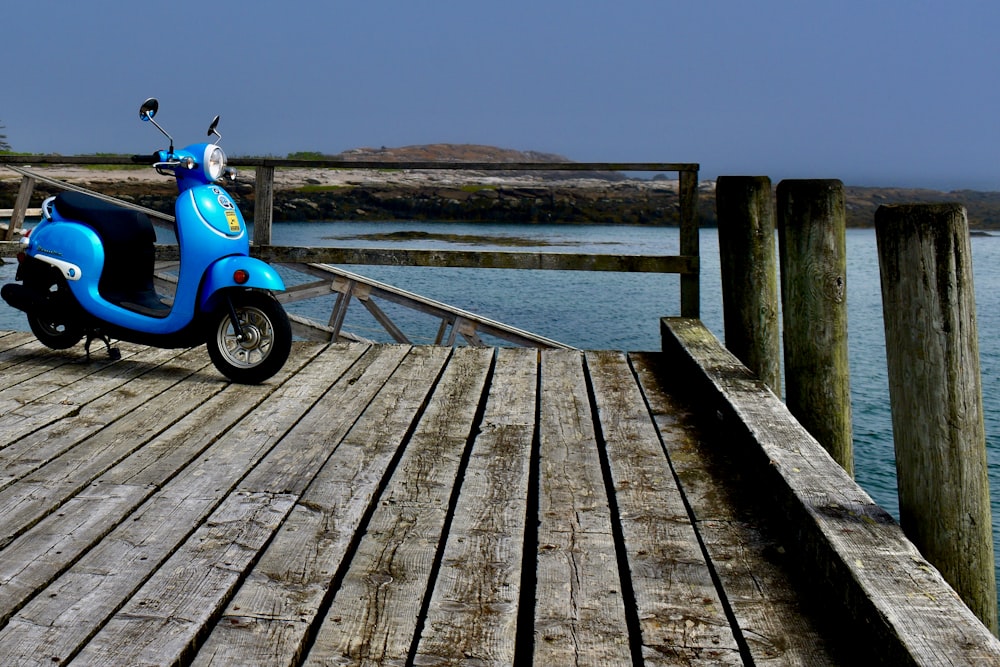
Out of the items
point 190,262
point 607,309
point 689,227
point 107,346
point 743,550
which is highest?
point 689,227

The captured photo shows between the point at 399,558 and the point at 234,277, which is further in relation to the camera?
the point at 234,277

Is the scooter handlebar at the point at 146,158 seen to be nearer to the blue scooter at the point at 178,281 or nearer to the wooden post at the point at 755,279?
the blue scooter at the point at 178,281

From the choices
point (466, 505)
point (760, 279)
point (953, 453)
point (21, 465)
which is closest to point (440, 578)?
point (466, 505)

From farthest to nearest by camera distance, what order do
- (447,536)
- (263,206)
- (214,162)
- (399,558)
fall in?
(263,206) < (214,162) < (447,536) < (399,558)

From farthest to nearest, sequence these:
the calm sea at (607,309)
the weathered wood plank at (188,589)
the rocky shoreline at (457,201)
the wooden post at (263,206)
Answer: the rocky shoreline at (457,201)
the calm sea at (607,309)
the wooden post at (263,206)
the weathered wood plank at (188,589)

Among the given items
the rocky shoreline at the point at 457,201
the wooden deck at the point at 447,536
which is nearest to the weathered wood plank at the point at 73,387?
the wooden deck at the point at 447,536

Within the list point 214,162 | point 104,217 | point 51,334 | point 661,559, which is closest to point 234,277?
point 214,162

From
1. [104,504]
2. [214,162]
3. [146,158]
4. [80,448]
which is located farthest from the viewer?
[146,158]

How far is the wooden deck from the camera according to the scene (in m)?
1.74

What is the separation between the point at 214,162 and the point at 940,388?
298 centimetres

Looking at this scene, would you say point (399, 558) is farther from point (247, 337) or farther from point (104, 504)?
point (247, 337)

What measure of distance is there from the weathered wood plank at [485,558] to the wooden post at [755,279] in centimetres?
120

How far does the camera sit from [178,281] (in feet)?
13.0

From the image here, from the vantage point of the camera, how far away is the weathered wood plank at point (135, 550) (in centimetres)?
177
